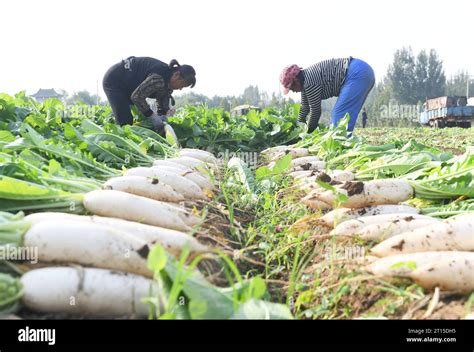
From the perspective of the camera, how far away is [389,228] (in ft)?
6.88

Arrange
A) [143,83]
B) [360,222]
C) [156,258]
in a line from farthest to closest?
[143,83]
[360,222]
[156,258]

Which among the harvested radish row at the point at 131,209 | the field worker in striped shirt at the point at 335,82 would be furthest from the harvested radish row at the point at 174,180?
the field worker in striped shirt at the point at 335,82

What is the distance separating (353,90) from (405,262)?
480 centimetres

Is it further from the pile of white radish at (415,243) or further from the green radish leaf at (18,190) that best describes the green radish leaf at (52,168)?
the pile of white radish at (415,243)

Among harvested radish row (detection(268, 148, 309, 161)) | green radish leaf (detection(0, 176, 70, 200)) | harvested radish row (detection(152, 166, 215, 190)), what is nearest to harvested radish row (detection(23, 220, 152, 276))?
green radish leaf (detection(0, 176, 70, 200))

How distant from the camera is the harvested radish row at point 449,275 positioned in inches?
63.2

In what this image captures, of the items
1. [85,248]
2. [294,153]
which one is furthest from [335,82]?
[85,248]

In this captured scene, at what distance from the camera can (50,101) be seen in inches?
253

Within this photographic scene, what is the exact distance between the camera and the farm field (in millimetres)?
1449

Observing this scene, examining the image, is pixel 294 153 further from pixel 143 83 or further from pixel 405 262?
pixel 405 262

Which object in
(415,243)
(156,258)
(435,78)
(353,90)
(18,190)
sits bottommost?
(415,243)

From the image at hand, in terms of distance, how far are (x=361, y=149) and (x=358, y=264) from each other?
92.5 inches

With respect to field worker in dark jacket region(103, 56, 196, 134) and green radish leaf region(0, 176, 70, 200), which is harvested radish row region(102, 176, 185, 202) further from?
field worker in dark jacket region(103, 56, 196, 134)
